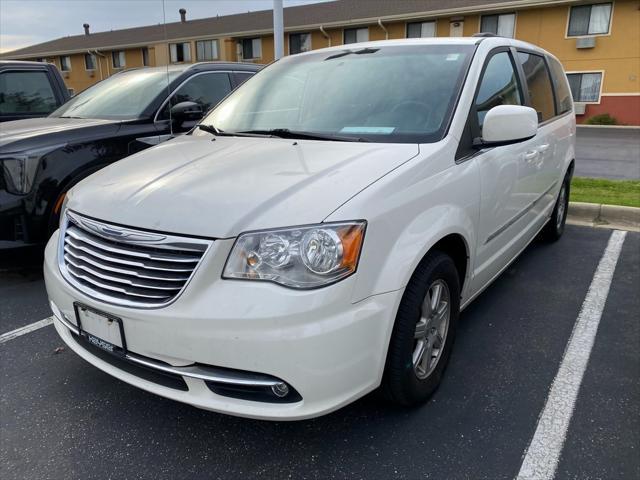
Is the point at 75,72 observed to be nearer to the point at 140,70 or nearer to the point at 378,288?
the point at 140,70

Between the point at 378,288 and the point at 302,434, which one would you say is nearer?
the point at 378,288

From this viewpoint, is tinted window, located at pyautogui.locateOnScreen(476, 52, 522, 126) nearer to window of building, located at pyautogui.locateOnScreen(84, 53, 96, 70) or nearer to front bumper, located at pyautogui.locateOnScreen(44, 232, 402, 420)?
front bumper, located at pyautogui.locateOnScreen(44, 232, 402, 420)

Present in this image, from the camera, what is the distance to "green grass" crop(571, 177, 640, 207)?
6328 millimetres

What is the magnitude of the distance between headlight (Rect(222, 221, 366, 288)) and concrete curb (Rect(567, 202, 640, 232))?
493 cm

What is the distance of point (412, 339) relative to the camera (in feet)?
Result: 7.24

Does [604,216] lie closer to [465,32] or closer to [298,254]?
[298,254]

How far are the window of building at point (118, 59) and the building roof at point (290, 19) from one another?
64 centimetres

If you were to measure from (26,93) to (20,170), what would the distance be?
113 inches

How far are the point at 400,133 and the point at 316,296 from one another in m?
1.16

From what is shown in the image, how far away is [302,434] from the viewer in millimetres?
2344

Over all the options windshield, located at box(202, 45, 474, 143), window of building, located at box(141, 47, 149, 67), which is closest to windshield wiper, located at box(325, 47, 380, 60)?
windshield, located at box(202, 45, 474, 143)

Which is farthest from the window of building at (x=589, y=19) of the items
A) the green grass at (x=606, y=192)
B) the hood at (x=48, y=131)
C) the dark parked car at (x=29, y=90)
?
the hood at (x=48, y=131)

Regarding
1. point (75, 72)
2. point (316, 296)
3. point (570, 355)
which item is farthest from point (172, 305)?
point (75, 72)

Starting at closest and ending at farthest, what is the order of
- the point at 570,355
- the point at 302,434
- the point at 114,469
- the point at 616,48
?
the point at 114,469, the point at 302,434, the point at 570,355, the point at 616,48
